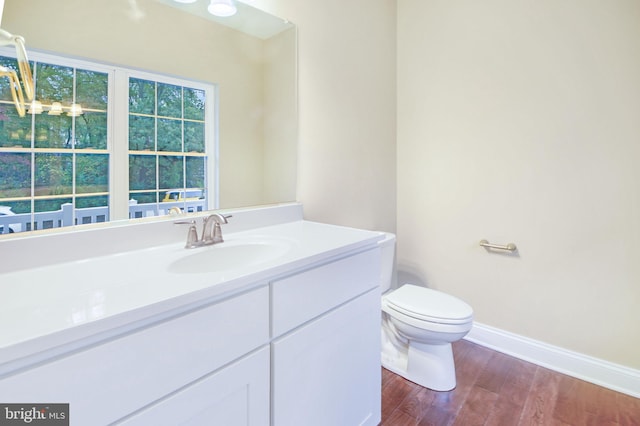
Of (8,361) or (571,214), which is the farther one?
(571,214)

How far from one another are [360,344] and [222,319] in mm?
653

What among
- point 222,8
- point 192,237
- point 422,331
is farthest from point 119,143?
point 422,331

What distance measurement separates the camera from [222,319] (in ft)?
2.64

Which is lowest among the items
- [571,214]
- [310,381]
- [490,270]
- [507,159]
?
[310,381]

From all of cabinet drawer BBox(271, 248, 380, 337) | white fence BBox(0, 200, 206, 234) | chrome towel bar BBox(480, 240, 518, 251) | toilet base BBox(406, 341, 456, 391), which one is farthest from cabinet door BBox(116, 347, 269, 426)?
chrome towel bar BBox(480, 240, 518, 251)

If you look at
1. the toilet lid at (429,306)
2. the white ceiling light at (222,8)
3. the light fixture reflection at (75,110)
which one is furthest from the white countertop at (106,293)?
the white ceiling light at (222,8)

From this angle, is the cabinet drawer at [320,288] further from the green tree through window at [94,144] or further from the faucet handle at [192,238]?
the green tree through window at [94,144]

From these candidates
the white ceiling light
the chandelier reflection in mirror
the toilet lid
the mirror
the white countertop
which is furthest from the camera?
the toilet lid

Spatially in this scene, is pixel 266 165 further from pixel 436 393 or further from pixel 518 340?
pixel 518 340

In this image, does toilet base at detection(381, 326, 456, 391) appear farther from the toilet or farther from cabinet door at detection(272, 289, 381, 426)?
cabinet door at detection(272, 289, 381, 426)

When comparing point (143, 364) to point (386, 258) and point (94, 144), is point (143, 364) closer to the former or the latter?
point (94, 144)

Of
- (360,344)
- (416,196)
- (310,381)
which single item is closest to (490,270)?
(416,196)

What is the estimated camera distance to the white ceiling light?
138 cm

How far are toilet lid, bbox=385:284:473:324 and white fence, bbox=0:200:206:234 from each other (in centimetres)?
120
